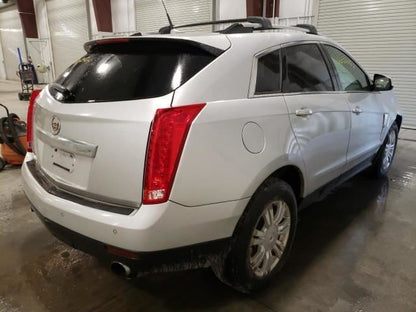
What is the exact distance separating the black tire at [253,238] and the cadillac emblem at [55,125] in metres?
1.03

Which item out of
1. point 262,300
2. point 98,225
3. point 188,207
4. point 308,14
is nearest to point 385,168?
point 262,300

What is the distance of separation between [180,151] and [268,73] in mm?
800

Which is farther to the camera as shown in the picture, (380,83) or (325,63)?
(380,83)

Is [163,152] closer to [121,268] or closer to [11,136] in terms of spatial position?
[121,268]

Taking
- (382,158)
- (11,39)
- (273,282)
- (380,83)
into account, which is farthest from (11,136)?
(11,39)

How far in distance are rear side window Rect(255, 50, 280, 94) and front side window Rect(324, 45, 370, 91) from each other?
0.82 meters

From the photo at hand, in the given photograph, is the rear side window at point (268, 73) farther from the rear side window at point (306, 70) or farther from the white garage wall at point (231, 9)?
the white garage wall at point (231, 9)

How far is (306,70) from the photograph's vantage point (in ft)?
7.18

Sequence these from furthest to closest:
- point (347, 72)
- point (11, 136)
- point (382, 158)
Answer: point (11, 136), point (382, 158), point (347, 72)

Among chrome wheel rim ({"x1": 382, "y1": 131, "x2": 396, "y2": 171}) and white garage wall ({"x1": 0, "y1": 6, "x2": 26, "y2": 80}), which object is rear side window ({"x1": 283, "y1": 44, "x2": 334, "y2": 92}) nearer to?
chrome wheel rim ({"x1": 382, "y1": 131, "x2": 396, "y2": 171})

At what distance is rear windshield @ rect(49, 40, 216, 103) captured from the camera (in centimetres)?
148

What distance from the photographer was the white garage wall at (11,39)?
19172 millimetres

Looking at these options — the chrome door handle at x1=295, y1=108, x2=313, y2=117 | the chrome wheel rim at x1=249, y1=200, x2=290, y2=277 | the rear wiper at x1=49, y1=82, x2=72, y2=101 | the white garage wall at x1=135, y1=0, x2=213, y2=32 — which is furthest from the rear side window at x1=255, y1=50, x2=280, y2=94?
the white garage wall at x1=135, y1=0, x2=213, y2=32

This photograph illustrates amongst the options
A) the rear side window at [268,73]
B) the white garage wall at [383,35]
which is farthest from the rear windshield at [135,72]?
the white garage wall at [383,35]
